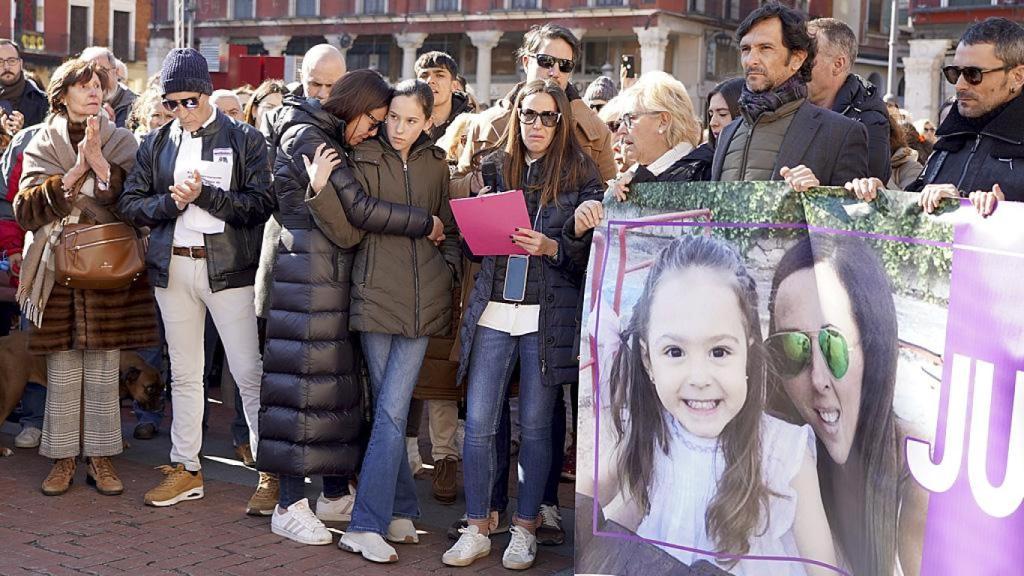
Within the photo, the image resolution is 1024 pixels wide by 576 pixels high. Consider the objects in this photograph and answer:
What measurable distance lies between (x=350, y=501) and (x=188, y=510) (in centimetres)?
80

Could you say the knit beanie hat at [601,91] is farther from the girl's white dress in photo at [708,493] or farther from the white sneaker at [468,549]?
the girl's white dress in photo at [708,493]

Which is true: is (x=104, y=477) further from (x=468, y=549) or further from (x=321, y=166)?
(x=321, y=166)

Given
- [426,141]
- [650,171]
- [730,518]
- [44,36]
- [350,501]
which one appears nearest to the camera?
[730,518]

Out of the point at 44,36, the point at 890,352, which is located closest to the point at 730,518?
the point at 890,352

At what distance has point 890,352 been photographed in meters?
4.26

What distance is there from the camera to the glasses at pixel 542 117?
5605 millimetres

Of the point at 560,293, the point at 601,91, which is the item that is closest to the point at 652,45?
the point at 601,91

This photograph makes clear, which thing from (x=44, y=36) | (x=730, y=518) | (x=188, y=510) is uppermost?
(x=44, y=36)

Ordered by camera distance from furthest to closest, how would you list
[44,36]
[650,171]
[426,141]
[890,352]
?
[44,36], [426,141], [650,171], [890,352]

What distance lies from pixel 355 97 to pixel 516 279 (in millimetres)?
1058

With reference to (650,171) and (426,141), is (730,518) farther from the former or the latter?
(426,141)

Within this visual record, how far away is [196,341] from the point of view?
6625mm

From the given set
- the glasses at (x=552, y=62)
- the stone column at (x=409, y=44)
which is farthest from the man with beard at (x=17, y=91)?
the stone column at (x=409, y=44)

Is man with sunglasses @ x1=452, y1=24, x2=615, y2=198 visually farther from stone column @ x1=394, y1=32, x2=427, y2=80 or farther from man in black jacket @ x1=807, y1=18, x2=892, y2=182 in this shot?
stone column @ x1=394, y1=32, x2=427, y2=80
